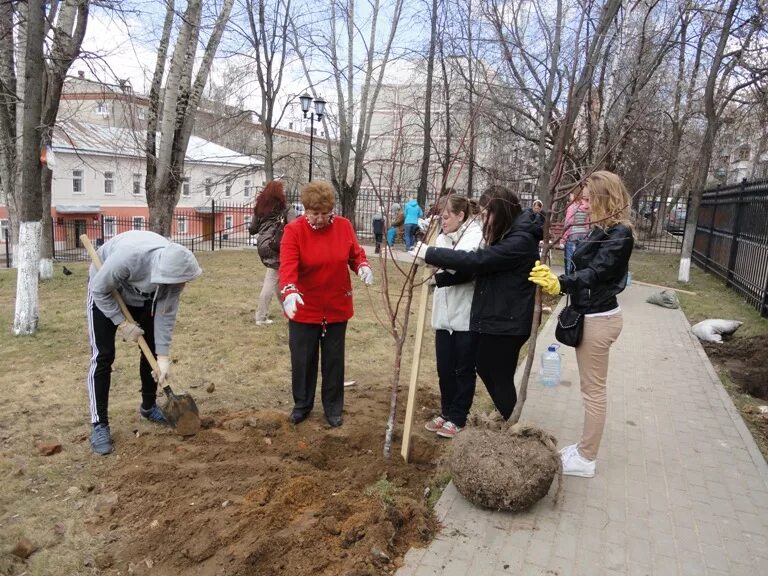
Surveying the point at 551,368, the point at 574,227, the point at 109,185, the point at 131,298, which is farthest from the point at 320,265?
the point at 109,185

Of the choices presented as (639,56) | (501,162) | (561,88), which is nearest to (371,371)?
(561,88)

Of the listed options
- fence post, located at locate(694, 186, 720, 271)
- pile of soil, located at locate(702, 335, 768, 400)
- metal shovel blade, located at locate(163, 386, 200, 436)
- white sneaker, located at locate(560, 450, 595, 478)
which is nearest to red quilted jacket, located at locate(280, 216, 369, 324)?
metal shovel blade, located at locate(163, 386, 200, 436)

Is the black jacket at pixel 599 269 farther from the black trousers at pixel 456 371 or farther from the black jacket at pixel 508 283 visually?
the black trousers at pixel 456 371

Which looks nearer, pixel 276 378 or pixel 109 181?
pixel 276 378

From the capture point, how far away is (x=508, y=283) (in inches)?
134

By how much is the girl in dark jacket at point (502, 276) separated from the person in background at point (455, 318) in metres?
0.16

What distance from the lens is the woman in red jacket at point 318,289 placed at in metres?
3.69

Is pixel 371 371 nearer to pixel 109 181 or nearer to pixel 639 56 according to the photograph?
pixel 639 56

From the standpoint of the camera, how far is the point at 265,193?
6605 mm

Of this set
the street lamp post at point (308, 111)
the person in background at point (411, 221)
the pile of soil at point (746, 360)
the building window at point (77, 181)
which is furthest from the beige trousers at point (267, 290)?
the building window at point (77, 181)

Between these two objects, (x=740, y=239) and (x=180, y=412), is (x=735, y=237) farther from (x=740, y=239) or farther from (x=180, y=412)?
(x=180, y=412)

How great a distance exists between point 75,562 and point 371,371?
3.28 m

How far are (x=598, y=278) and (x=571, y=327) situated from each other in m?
0.34

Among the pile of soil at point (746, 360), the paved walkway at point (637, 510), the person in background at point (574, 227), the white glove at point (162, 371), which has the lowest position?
the paved walkway at point (637, 510)
